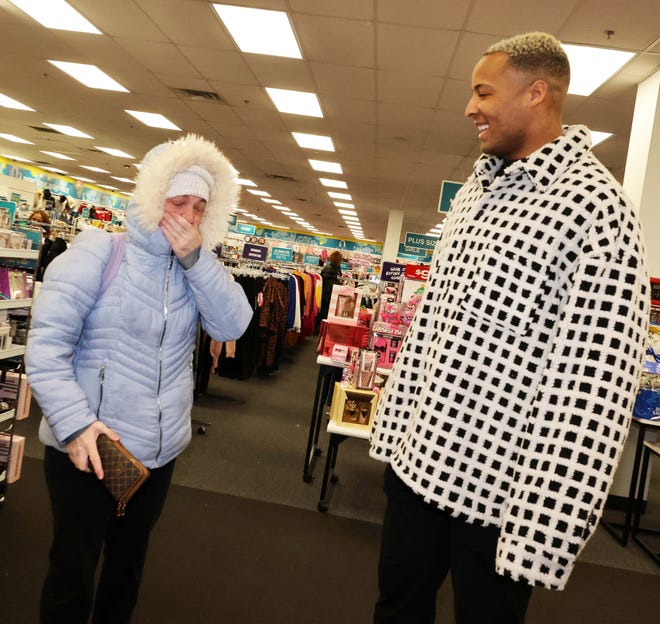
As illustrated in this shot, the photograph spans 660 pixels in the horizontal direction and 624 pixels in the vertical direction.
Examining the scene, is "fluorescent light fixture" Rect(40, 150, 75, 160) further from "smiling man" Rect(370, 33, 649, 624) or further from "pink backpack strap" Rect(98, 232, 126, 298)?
"smiling man" Rect(370, 33, 649, 624)

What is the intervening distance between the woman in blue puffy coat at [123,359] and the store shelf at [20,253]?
4.65 ft

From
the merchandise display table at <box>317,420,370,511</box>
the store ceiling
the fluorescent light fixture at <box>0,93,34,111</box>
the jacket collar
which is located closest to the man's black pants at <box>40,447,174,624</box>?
the jacket collar

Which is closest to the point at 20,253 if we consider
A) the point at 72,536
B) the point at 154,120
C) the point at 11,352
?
the point at 11,352

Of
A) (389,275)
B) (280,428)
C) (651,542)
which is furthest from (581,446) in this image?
(389,275)

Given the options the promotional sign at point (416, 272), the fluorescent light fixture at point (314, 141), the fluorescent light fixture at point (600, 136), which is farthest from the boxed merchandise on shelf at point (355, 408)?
the fluorescent light fixture at point (314, 141)

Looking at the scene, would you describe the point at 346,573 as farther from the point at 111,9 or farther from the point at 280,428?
the point at 111,9

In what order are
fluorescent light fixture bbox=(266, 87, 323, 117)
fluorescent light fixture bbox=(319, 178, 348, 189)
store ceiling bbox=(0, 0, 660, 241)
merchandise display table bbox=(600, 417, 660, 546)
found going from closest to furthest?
merchandise display table bbox=(600, 417, 660, 546) → store ceiling bbox=(0, 0, 660, 241) → fluorescent light fixture bbox=(266, 87, 323, 117) → fluorescent light fixture bbox=(319, 178, 348, 189)

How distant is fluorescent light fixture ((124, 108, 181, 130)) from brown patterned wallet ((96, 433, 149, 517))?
8.64m

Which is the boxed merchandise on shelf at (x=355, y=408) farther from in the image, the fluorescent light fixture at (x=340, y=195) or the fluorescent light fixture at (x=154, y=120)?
the fluorescent light fixture at (x=340, y=195)

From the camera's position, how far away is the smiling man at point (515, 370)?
928 millimetres

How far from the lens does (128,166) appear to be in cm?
1510

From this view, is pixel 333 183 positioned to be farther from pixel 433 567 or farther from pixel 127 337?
pixel 433 567

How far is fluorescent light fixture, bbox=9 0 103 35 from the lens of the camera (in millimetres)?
5383

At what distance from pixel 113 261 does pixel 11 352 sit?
167 cm
